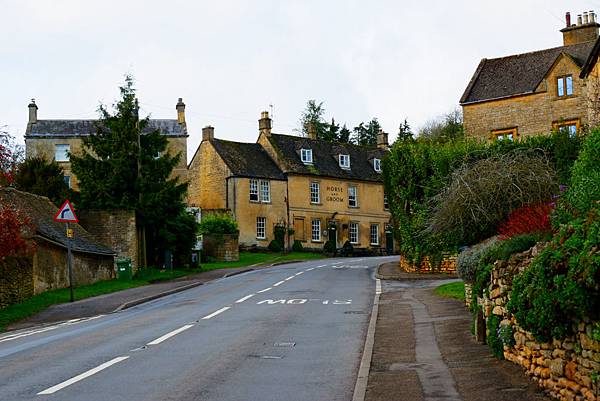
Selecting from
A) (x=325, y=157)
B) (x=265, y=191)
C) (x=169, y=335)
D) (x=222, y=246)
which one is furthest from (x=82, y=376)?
(x=325, y=157)

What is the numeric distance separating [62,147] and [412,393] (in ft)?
211

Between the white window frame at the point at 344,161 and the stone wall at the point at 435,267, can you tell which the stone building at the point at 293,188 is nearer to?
the white window frame at the point at 344,161

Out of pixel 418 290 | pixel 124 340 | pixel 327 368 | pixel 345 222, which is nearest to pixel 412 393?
pixel 327 368

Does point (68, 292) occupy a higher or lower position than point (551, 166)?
lower

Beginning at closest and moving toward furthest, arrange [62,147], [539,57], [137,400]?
[137,400], [539,57], [62,147]

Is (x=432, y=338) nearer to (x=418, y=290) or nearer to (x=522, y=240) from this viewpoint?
(x=522, y=240)

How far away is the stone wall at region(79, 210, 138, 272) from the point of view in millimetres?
41000

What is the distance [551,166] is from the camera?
28.5m

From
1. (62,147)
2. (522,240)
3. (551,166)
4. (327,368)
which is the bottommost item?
(327,368)

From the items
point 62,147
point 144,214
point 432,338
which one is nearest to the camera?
point 432,338

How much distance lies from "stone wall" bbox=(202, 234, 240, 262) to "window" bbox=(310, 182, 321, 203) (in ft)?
52.6

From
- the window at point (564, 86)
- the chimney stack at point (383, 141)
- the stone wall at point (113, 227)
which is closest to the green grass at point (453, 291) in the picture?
the stone wall at point (113, 227)

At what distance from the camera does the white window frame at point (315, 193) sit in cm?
7262

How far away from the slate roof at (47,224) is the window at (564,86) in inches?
1099
